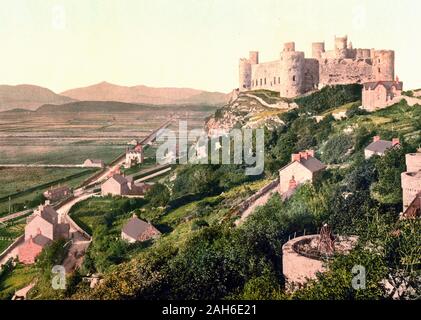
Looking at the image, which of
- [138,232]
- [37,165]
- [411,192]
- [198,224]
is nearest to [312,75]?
[37,165]

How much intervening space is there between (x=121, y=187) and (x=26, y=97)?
6.56m

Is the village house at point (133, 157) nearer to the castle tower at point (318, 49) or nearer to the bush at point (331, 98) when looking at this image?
the bush at point (331, 98)

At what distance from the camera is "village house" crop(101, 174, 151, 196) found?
2536 centimetres

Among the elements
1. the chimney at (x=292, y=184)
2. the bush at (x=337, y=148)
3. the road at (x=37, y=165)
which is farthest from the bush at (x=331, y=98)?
the road at (x=37, y=165)

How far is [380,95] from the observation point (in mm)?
26469

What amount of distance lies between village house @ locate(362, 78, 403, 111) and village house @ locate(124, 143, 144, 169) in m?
11.0

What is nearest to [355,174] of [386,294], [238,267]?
[238,267]

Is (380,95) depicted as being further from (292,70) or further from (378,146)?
(292,70)

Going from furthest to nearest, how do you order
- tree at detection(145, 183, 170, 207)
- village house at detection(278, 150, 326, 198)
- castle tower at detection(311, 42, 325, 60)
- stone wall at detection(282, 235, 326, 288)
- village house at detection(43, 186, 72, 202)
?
castle tower at detection(311, 42, 325, 60)
village house at detection(43, 186, 72, 202)
tree at detection(145, 183, 170, 207)
village house at detection(278, 150, 326, 198)
stone wall at detection(282, 235, 326, 288)

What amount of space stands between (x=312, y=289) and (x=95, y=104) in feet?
77.9

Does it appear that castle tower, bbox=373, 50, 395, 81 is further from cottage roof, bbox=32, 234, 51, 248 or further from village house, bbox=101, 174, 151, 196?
cottage roof, bbox=32, 234, 51, 248

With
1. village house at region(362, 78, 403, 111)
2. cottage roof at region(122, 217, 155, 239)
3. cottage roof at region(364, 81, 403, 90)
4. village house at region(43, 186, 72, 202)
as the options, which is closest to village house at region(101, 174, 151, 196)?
village house at region(43, 186, 72, 202)
